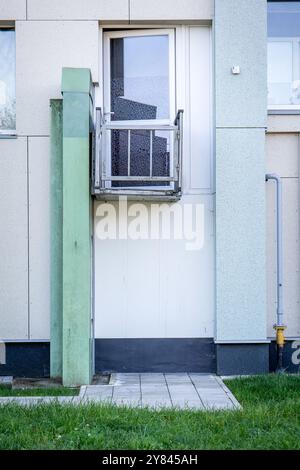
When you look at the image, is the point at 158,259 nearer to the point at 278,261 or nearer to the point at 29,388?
the point at 278,261

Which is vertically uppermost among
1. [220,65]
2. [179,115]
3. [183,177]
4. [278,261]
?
[220,65]

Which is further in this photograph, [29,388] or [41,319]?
[41,319]

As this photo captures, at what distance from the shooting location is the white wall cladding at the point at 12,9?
8.41m

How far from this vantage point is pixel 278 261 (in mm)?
8531

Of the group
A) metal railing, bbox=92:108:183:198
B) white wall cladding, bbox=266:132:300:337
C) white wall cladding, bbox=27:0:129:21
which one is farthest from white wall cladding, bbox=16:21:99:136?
white wall cladding, bbox=266:132:300:337

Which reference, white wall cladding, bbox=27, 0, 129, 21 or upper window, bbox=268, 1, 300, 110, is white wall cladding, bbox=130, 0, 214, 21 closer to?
white wall cladding, bbox=27, 0, 129, 21

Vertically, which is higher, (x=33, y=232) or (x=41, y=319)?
(x=33, y=232)

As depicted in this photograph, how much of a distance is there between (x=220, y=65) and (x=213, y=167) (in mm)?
1239

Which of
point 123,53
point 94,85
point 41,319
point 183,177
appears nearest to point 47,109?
point 94,85

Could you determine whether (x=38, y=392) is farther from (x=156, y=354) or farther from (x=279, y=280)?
(x=279, y=280)

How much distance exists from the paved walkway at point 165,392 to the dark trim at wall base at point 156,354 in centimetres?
16

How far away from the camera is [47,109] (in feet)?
27.8

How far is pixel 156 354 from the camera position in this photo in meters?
8.49

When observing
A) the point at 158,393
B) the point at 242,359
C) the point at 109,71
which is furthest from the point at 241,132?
the point at 158,393
